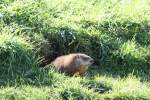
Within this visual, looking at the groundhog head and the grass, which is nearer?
the grass

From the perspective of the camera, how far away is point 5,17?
22.9 ft

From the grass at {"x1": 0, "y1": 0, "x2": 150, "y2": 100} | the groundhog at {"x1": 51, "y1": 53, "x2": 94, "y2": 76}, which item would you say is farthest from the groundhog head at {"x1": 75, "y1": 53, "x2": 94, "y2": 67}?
the grass at {"x1": 0, "y1": 0, "x2": 150, "y2": 100}

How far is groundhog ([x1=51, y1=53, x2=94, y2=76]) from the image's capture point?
6504mm

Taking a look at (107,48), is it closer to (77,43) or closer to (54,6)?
(77,43)

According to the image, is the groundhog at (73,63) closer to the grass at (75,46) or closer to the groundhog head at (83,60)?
the groundhog head at (83,60)

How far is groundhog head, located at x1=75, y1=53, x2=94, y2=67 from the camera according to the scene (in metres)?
6.49

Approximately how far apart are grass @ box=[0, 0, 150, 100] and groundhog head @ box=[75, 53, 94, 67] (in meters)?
0.16

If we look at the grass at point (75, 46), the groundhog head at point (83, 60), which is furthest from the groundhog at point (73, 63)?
the grass at point (75, 46)

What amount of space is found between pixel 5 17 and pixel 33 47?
0.70 m

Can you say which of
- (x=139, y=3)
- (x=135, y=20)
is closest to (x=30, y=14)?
(x=135, y=20)

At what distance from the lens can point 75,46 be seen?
23.3 feet

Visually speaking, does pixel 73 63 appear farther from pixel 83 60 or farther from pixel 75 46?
pixel 75 46

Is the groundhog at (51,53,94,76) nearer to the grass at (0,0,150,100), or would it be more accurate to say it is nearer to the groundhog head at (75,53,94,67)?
the groundhog head at (75,53,94,67)

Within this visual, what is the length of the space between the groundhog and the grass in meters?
0.14
